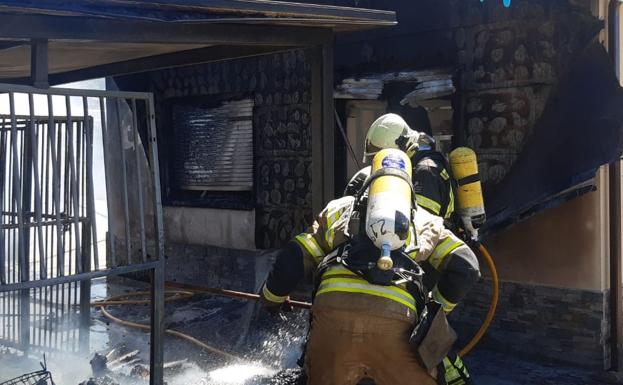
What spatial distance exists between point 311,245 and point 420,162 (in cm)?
149

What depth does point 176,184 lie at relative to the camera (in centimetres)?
972

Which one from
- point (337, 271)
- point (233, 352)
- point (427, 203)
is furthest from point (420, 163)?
point (233, 352)

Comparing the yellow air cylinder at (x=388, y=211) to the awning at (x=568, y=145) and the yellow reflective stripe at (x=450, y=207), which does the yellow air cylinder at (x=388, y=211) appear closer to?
the yellow reflective stripe at (x=450, y=207)

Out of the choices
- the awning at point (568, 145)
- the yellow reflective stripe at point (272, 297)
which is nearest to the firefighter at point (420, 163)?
the awning at point (568, 145)

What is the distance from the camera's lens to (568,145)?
5.48 m

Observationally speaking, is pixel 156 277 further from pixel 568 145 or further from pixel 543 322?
pixel 543 322

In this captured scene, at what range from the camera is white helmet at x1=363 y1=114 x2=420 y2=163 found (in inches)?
180

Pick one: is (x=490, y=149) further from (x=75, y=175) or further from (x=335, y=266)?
(x=75, y=175)

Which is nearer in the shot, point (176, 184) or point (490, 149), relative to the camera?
point (490, 149)

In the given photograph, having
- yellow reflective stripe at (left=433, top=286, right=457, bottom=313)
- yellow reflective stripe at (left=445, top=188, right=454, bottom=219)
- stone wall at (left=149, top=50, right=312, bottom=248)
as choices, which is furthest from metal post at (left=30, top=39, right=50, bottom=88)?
stone wall at (left=149, top=50, right=312, bottom=248)

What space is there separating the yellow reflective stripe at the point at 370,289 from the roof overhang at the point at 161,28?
1.69 metres

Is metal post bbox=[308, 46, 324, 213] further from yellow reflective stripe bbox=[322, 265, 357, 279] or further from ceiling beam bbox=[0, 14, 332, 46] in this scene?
yellow reflective stripe bbox=[322, 265, 357, 279]

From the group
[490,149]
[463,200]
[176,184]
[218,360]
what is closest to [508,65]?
[490,149]

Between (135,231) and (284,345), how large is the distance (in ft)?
13.0
